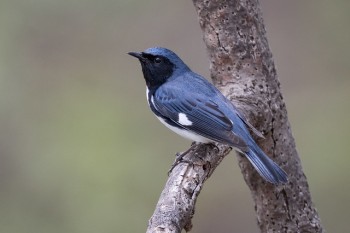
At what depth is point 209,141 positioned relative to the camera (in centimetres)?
434

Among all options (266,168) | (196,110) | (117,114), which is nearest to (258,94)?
(196,110)

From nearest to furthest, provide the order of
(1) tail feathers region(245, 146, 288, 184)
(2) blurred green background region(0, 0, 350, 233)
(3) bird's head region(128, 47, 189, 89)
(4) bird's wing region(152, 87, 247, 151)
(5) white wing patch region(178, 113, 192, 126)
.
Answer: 1. (1) tail feathers region(245, 146, 288, 184)
2. (4) bird's wing region(152, 87, 247, 151)
3. (5) white wing patch region(178, 113, 192, 126)
4. (3) bird's head region(128, 47, 189, 89)
5. (2) blurred green background region(0, 0, 350, 233)

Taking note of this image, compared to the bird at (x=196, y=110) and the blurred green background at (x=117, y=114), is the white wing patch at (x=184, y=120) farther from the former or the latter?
the blurred green background at (x=117, y=114)

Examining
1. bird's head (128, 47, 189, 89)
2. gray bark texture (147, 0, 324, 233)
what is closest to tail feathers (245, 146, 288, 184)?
gray bark texture (147, 0, 324, 233)

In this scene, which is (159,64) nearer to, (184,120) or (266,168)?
(184,120)

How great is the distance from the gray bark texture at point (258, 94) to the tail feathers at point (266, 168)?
0.34 m

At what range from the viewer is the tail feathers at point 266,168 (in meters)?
4.07

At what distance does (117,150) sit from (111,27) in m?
1.45

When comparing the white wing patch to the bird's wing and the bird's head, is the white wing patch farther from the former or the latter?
the bird's head

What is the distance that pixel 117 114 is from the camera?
21.1ft

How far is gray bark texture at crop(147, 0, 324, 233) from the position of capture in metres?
4.48

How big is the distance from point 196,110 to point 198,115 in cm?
4

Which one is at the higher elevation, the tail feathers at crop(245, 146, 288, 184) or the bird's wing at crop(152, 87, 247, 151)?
the bird's wing at crop(152, 87, 247, 151)

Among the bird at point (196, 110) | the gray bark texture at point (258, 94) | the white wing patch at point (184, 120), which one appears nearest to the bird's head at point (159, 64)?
the bird at point (196, 110)
